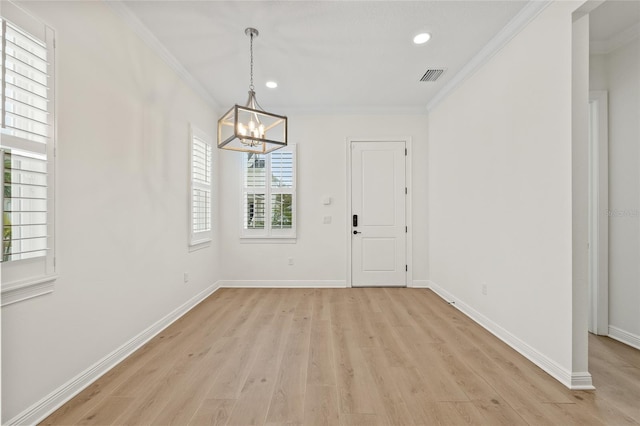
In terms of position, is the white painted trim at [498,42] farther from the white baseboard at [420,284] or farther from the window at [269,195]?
the white baseboard at [420,284]

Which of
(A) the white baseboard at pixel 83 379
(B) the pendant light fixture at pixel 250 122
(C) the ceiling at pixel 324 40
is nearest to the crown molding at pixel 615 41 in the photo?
(C) the ceiling at pixel 324 40

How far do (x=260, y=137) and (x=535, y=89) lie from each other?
230 centimetres

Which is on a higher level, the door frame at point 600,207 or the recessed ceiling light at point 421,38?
the recessed ceiling light at point 421,38

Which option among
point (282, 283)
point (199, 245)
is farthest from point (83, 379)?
point (282, 283)

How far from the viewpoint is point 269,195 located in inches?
173

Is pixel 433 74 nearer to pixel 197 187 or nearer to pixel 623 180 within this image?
pixel 623 180

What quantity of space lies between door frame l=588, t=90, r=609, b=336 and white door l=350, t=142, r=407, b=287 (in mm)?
2175

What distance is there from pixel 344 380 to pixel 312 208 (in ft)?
9.12

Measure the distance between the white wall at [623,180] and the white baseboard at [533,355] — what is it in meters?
1.05

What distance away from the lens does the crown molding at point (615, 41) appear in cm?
235

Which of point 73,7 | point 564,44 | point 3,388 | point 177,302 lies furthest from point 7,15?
point 564,44

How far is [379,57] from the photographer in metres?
2.90

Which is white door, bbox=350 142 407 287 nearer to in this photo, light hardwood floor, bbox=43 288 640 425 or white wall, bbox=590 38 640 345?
light hardwood floor, bbox=43 288 640 425

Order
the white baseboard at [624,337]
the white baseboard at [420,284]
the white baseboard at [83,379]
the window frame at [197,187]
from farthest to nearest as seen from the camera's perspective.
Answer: the white baseboard at [420,284], the window frame at [197,187], the white baseboard at [624,337], the white baseboard at [83,379]
